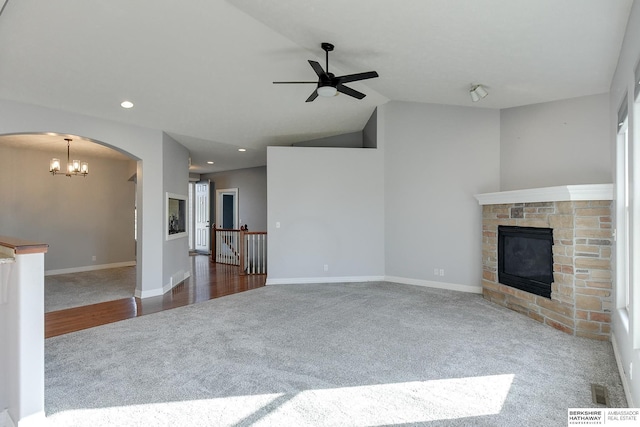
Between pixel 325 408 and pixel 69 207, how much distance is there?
7984 mm

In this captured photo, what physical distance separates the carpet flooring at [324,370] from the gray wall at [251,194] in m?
5.69

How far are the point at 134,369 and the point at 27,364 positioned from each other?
898mm

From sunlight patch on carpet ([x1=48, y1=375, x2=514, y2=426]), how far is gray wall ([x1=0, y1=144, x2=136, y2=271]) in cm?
629

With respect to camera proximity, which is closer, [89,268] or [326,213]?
[326,213]

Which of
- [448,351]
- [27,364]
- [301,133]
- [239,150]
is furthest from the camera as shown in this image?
[239,150]

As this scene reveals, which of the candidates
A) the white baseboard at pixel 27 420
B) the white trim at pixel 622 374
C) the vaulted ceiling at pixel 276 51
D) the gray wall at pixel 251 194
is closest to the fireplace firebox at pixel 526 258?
the white trim at pixel 622 374

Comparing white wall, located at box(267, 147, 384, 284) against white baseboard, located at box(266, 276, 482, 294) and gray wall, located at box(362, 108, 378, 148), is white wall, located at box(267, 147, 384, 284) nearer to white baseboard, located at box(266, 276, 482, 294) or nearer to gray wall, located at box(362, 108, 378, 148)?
white baseboard, located at box(266, 276, 482, 294)

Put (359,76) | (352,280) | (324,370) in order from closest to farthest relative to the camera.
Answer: (324,370) < (359,76) < (352,280)

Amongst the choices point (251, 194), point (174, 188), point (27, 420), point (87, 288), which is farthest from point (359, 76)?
point (251, 194)

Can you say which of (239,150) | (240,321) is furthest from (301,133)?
(240,321)

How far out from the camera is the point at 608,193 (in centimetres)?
352

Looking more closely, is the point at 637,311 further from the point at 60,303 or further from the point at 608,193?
the point at 60,303

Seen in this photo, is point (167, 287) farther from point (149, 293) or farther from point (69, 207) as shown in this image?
point (69, 207)

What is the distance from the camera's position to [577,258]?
3703mm
